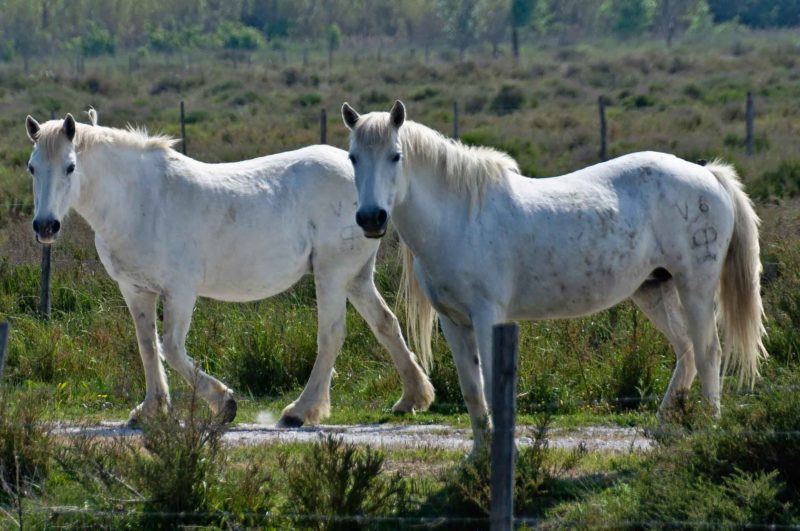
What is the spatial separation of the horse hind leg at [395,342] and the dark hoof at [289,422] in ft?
2.61

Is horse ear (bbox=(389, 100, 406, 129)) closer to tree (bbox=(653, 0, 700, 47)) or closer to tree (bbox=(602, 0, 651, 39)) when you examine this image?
tree (bbox=(653, 0, 700, 47))

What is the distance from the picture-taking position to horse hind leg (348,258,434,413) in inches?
361

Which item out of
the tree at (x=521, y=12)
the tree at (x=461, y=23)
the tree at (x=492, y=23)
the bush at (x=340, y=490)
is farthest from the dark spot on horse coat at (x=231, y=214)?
the tree at (x=492, y=23)

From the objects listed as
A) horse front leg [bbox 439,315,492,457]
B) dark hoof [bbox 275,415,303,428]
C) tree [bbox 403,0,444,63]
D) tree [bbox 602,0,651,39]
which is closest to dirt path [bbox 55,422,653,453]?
dark hoof [bbox 275,415,303,428]

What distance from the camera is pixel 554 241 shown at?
7.29 meters

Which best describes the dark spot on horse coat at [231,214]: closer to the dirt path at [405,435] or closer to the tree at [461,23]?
the dirt path at [405,435]

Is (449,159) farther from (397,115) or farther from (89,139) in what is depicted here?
(89,139)

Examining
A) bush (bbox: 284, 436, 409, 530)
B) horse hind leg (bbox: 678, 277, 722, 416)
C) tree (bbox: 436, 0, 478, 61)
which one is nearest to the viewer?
bush (bbox: 284, 436, 409, 530)

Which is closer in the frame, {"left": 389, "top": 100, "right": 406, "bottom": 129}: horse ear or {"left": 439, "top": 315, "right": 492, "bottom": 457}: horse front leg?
{"left": 389, "top": 100, "right": 406, "bottom": 129}: horse ear

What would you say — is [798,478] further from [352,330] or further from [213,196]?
[352,330]

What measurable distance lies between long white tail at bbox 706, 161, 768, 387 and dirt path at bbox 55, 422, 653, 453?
2.98 feet

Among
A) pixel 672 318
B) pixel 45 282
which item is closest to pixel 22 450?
pixel 672 318

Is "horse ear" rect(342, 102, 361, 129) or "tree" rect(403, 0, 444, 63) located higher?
"horse ear" rect(342, 102, 361, 129)

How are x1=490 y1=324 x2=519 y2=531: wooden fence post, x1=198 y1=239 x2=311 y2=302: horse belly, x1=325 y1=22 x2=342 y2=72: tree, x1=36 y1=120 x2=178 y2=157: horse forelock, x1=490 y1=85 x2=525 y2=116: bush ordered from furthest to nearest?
x1=325 y1=22 x2=342 y2=72: tree, x1=490 y1=85 x2=525 y2=116: bush, x1=198 y1=239 x2=311 y2=302: horse belly, x1=36 y1=120 x2=178 y2=157: horse forelock, x1=490 y1=324 x2=519 y2=531: wooden fence post
